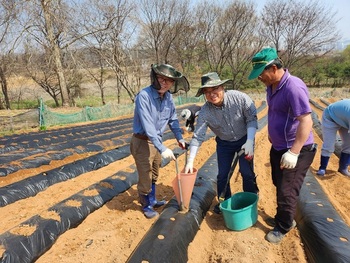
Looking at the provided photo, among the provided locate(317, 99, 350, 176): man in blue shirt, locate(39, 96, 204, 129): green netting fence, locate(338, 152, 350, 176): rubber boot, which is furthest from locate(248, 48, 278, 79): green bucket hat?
locate(39, 96, 204, 129): green netting fence

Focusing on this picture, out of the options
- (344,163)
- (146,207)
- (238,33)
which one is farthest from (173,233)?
(238,33)

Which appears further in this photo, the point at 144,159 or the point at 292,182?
the point at 144,159

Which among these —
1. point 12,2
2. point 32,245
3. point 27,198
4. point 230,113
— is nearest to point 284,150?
point 230,113

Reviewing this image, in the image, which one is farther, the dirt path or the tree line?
the tree line

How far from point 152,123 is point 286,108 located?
1.34 m

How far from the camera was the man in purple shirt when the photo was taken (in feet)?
7.01

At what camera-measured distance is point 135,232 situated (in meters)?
2.88

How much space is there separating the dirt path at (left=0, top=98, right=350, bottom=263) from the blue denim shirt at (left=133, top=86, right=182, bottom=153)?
1008 mm

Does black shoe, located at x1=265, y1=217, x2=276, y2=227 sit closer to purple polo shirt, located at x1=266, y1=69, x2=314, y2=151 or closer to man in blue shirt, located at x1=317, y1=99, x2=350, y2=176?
purple polo shirt, located at x1=266, y1=69, x2=314, y2=151

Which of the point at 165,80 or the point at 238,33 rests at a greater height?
the point at 238,33

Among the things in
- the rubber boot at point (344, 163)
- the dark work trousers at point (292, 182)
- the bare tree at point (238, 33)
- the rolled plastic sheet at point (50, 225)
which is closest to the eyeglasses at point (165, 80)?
the dark work trousers at point (292, 182)

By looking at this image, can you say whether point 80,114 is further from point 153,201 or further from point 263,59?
point 263,59

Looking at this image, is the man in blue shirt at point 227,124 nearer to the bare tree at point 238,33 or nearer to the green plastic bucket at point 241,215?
the green plastic bucket at point 241,215

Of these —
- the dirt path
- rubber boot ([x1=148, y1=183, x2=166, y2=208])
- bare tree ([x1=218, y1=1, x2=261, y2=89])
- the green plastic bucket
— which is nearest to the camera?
the dirt path
